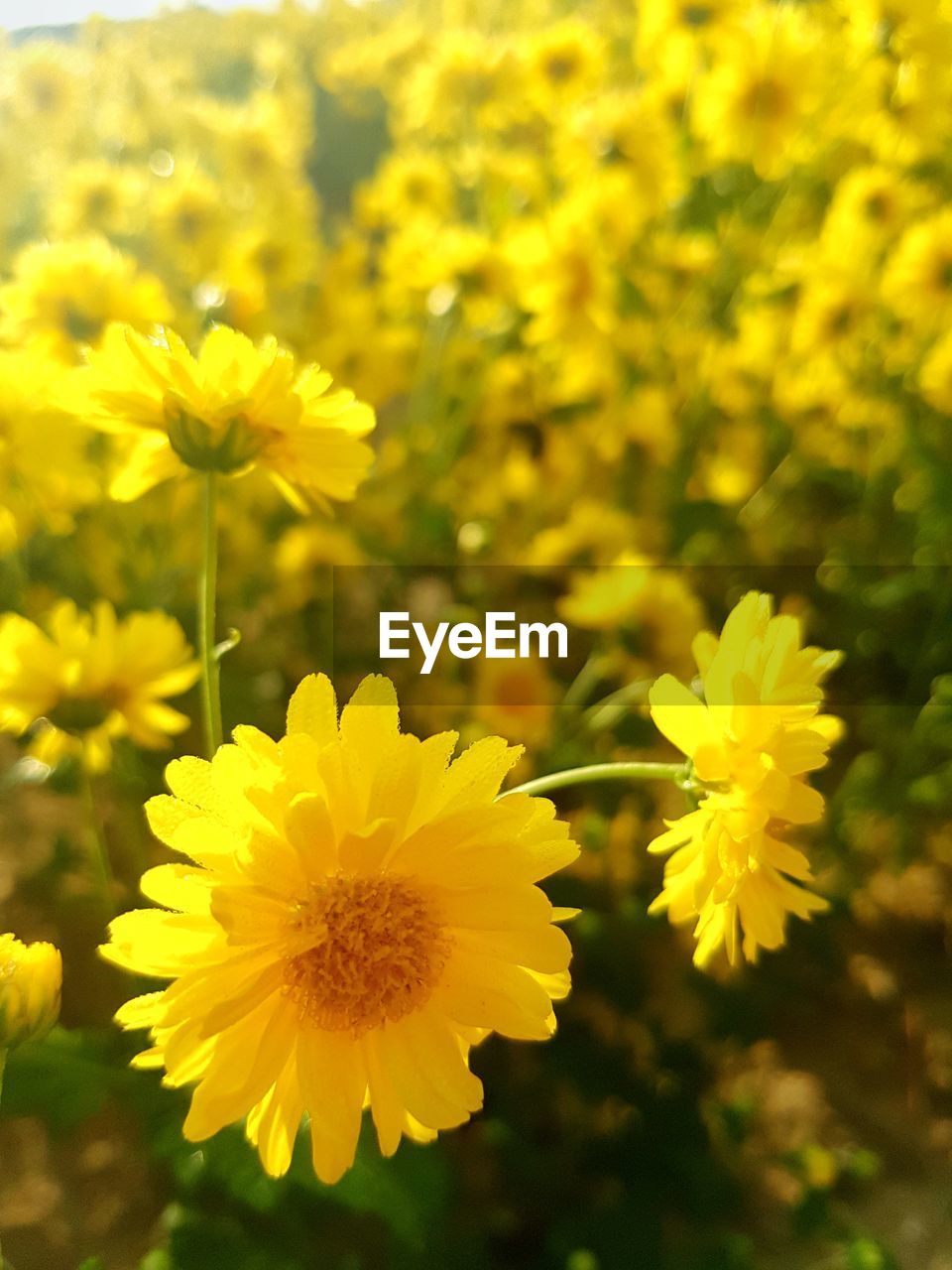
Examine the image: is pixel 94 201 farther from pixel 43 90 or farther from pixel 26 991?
pixel 26 991

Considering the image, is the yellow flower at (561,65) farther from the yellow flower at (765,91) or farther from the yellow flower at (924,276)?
the yellow flower at (924,276)

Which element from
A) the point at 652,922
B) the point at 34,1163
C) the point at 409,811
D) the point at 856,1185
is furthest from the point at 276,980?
the point at 856,1185

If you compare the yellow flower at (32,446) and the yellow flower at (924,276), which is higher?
the yellow flower at (924,276)

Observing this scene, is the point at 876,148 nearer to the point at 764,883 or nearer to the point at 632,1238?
the point at 764,883

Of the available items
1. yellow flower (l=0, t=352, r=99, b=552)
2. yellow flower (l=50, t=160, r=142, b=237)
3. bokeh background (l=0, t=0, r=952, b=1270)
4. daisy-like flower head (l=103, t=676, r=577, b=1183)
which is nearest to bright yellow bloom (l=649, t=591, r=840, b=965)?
daisy-like flower head (l=103, t=676, r=577, b=1183)

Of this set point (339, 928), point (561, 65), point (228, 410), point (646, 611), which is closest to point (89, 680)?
point (228, 410)

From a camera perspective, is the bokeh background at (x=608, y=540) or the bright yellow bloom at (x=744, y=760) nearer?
the bright yellow bloom at (x=744, y=760)

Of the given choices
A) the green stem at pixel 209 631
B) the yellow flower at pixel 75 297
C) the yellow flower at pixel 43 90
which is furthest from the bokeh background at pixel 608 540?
the green stem at pixel 209 631
